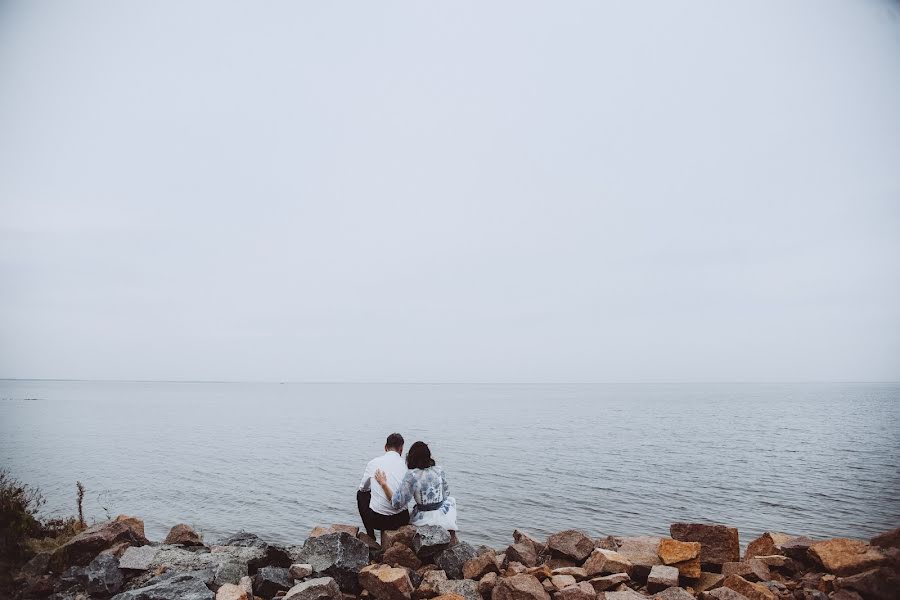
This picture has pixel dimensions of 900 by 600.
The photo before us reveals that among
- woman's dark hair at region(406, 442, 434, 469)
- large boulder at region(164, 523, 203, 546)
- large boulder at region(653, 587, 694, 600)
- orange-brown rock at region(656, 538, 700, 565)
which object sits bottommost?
large boulder at region(164, 523, 203, 546)

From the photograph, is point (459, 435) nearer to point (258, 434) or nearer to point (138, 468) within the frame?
point (258, 434)

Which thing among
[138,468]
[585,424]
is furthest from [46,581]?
[585,424]

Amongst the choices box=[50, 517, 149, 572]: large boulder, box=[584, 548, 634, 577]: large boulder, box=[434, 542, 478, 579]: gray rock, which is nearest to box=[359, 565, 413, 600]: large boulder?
box=[434, 542, 478, 579]: gray rock

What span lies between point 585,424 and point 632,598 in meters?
56.6

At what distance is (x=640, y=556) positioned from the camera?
343 inches

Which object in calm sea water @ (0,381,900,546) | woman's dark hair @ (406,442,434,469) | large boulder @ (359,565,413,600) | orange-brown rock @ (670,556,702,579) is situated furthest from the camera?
calm sea water @ (0,381,900,546)

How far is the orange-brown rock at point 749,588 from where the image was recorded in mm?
7184

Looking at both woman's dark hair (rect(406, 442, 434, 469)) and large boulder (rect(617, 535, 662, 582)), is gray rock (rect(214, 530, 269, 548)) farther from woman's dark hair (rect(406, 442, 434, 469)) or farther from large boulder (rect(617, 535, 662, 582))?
large boulder (rect(617, 535, 662, 582))

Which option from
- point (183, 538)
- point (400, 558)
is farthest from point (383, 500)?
point (183, 538)

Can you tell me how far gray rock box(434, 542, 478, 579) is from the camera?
867cm

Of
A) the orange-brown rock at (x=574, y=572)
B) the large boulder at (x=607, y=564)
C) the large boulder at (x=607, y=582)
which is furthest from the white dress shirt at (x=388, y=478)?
the large boulder at (x=607, y=582)

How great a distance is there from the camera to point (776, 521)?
18516mm

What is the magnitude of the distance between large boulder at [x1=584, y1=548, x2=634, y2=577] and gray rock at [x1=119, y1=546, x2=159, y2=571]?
6986mm

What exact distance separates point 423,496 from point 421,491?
0.09 meters
